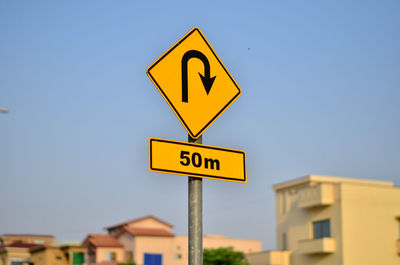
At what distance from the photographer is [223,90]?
588 centimetres

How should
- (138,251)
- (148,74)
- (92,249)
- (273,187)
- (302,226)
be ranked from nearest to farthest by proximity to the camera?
1. (148,74)
2. (302,226)
3. (273,187)
4. (138,251)
5. (92,249)

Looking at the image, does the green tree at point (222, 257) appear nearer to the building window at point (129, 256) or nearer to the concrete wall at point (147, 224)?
the building window at point (129, 256)

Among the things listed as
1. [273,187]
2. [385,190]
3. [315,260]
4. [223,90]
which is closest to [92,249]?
[273,187]

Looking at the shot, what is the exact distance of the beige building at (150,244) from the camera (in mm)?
78375

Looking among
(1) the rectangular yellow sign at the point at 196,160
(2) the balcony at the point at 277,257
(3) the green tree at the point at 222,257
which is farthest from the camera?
(3) the green tree at the point at 222,257

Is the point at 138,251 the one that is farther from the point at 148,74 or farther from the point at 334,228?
the point at 148,74

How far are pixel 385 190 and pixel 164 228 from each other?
1495 inches

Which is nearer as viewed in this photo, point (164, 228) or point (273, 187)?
point (273, 187)

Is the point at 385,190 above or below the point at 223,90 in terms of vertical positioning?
above

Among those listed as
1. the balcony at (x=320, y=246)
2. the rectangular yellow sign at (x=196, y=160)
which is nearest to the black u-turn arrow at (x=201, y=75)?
the rectangular yellow sign at (x=196, y=160)

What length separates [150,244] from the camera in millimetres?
78688

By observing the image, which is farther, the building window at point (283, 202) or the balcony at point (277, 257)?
the building window at point (283, 202)

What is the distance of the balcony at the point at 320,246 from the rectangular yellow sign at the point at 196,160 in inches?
1927

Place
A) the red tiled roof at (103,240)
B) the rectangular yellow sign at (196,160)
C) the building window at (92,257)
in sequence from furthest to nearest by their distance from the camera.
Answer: the building window at (92,257)
the red tiled roof at (103,240)
the rectangular yellow sign at (196,160)
